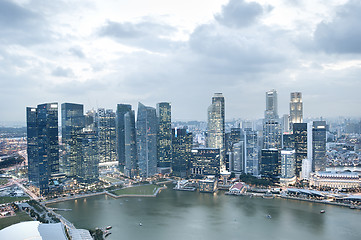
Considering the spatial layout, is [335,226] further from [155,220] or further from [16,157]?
[16,157]

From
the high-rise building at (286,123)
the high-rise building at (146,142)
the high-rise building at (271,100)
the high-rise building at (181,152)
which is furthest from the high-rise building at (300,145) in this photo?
the high-rise building at (146,142)

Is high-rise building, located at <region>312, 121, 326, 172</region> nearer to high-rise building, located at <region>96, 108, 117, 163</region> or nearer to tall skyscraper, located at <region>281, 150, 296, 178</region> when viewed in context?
tall skyscraper, located at <region>281, 150, 296, 178</region>

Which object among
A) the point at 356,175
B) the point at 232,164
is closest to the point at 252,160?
the point at 232,164

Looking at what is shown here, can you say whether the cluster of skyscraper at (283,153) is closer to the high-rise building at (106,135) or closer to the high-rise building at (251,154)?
the high-rise building at (251,154)

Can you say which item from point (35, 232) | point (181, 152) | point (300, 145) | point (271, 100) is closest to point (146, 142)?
point (181, 152)

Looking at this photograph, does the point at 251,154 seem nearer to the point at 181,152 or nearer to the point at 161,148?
the point at 181,152

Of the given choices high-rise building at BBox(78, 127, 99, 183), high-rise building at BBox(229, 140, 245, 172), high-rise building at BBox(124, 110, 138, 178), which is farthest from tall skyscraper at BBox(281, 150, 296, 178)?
high-rise building at BBox(78, 127, 99, 183)
